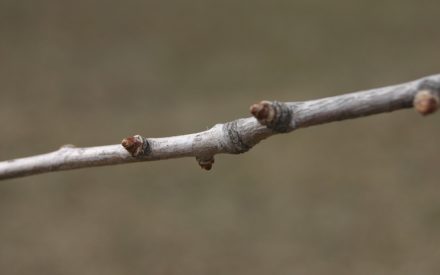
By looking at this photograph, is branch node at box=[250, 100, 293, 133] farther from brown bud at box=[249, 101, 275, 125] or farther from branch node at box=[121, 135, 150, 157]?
branch node at box=[121, 135, 150, 157]

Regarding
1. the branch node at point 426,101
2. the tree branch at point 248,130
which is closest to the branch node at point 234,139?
the tree branch at point 248,130

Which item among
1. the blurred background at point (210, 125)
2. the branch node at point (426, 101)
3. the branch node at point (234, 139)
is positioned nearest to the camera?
the branch node at point (426, 101)

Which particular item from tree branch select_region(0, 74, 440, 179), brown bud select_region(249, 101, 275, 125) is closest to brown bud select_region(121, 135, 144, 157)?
tree branch select_region(0, 74, 440, 179)

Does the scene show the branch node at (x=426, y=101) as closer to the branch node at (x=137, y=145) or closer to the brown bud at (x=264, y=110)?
the brown bud at (x=264, y=110)

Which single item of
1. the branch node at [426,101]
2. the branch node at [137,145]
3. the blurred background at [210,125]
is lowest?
the branch node at [426,101]

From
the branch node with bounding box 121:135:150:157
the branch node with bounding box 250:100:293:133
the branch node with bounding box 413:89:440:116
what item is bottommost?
the branch node with bounding box 413:89:440:116
